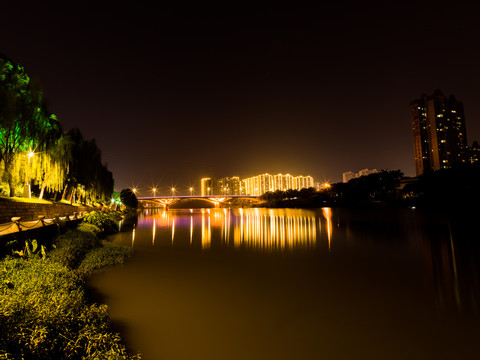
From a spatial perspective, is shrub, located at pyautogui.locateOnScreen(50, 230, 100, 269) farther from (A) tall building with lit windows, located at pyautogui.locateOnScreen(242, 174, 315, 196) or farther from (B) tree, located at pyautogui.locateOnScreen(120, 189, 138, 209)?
(A) tall building with lit windows, located at pyautogui.locateOnScreen(242, 174, 315, 196)

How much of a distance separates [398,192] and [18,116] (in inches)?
3051

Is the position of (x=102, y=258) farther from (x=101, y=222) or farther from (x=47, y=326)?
(x=101, y=222)

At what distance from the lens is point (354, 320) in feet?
21.6

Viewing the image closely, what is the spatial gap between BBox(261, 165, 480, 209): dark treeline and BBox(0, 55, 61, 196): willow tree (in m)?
53.5

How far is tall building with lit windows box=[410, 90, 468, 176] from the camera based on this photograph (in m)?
116

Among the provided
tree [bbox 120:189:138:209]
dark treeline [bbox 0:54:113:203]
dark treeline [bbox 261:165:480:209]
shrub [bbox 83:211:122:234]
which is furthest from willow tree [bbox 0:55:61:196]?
tree [bbox 120:189:138:209]

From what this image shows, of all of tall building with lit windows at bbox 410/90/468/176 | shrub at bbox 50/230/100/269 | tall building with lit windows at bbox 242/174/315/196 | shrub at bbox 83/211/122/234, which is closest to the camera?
shrub at bbox 50/230/100/269

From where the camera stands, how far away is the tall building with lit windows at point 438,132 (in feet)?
379

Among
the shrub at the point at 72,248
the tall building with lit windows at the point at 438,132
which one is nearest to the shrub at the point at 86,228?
the shrub at the point at 72,248

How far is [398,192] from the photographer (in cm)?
7288

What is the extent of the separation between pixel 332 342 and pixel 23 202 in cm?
2063

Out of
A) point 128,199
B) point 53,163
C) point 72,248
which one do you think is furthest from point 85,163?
point 128,199

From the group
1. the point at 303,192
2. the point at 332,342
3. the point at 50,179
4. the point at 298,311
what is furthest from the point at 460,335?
the point at 303,192

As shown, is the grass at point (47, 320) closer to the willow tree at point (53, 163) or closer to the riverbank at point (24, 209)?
the riverbank at point (24, 209)
